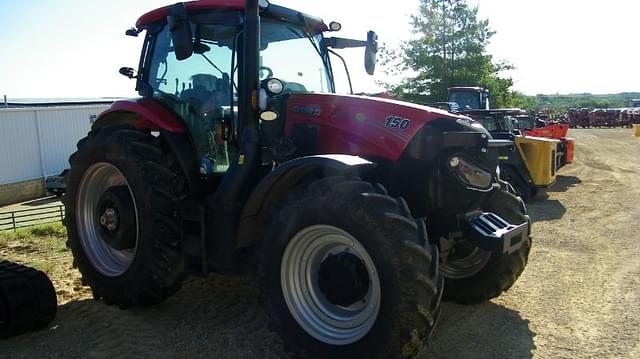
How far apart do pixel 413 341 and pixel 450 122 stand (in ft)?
5.34

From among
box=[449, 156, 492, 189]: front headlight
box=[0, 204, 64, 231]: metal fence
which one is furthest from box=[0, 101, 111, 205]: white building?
box=[449, 156, 492, 189]: front headlight

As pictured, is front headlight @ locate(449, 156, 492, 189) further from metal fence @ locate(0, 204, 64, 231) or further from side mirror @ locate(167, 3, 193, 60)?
metal fence @ locate(0, 204, 64, 231)

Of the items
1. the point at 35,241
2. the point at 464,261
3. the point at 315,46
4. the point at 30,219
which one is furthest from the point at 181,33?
the point at 30,219

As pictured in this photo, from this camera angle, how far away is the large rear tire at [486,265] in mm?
4402

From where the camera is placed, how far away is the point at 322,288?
11.7 ft

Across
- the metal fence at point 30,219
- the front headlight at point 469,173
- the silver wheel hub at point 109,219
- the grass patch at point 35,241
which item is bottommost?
the metal fence at point 30,219

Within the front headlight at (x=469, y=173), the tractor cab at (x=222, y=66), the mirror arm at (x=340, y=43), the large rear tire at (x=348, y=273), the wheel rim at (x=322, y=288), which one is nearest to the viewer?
the large rear tire at (x=348, y=273)

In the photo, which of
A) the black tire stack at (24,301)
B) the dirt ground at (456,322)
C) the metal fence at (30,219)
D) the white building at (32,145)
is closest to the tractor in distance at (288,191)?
the dirt ground at (456,322)

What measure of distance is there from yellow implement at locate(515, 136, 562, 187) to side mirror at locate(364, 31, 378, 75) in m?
6.22

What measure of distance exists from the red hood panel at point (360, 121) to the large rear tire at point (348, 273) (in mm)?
544

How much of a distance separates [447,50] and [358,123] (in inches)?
1102

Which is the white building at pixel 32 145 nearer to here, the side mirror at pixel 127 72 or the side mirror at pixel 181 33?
the side mirror at pixel 127 72

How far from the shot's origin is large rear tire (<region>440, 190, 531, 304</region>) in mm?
4402

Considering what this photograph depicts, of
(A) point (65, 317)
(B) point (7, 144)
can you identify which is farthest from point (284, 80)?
(B) point (7, 144)
